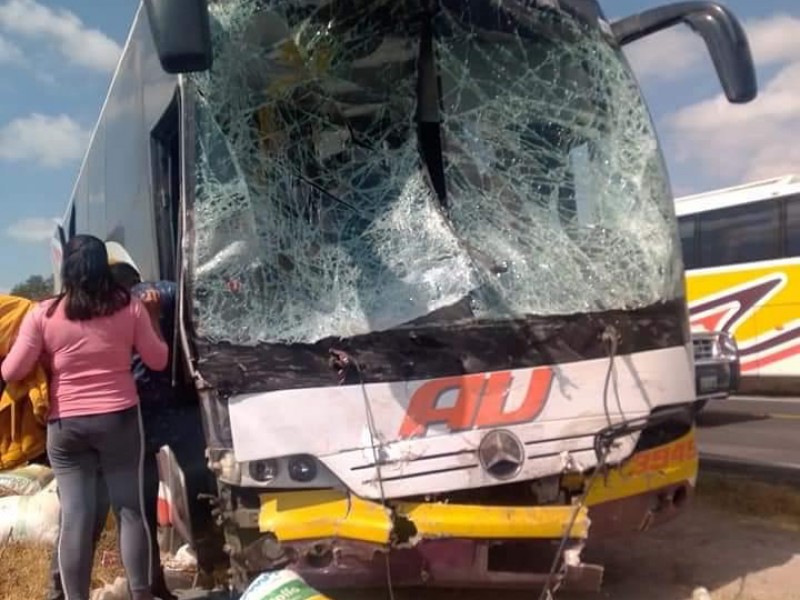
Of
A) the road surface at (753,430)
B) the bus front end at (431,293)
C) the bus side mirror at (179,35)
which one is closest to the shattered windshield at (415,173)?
the bus front end at (431,293)

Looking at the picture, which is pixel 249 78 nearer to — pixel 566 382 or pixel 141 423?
pixel 141 423

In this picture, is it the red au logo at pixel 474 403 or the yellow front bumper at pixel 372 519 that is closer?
the yellow front bumper at pixel 372 519

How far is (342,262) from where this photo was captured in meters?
4.63

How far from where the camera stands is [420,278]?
4.59m

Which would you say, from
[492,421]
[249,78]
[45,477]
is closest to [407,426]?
[492,421]

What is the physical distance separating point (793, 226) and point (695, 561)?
9892mm

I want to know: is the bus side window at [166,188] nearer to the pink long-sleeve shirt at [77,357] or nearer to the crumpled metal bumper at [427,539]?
the pink long-sleeve shirt at [77,357]

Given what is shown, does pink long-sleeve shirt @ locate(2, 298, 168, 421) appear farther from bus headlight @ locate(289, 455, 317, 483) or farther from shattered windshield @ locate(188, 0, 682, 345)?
bus headlight @ locate(289, 455, 317, 483)

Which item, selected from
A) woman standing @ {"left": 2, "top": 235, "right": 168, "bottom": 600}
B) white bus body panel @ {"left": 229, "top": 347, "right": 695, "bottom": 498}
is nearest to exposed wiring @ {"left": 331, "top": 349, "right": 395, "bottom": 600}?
white bus body panel @ {"left": 229, "top": 347, "right": 695, "bottom": 498}

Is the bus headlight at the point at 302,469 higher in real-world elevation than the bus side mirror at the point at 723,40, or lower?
lower

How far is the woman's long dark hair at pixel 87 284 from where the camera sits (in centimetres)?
426

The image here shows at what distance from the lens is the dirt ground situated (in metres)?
5.02

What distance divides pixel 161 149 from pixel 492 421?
95.3 inches

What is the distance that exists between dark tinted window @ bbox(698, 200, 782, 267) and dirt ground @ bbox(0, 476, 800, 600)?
8521 millimetres
